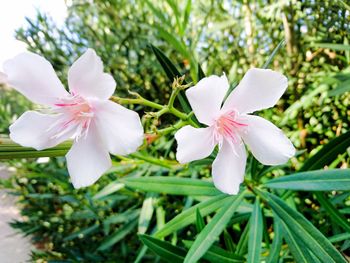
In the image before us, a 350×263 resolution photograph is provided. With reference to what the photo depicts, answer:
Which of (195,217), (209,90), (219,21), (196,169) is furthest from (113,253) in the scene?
(209,90)

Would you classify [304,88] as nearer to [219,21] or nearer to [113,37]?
[219,21]

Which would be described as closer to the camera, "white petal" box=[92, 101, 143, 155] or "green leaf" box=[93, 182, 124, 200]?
"white petal" box=[92, 101, 143, 155]

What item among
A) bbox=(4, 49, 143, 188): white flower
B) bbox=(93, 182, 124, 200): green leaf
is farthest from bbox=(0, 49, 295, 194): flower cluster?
bbox=(93, 182, 124, 200): green leaf

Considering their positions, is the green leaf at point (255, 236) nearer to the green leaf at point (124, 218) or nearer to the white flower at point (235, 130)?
the white flower at point (235, 130)

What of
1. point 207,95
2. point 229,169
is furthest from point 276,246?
point 207,95

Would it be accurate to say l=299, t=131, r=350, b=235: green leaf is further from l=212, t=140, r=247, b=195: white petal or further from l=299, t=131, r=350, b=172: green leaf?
l=212, t=140, r=247, b=195: white petal

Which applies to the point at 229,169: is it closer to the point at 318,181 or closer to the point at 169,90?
the point at 318,181

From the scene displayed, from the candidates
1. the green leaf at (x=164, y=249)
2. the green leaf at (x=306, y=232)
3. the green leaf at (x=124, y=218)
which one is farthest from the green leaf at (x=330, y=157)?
the green leaf at (x=124, y=218)
